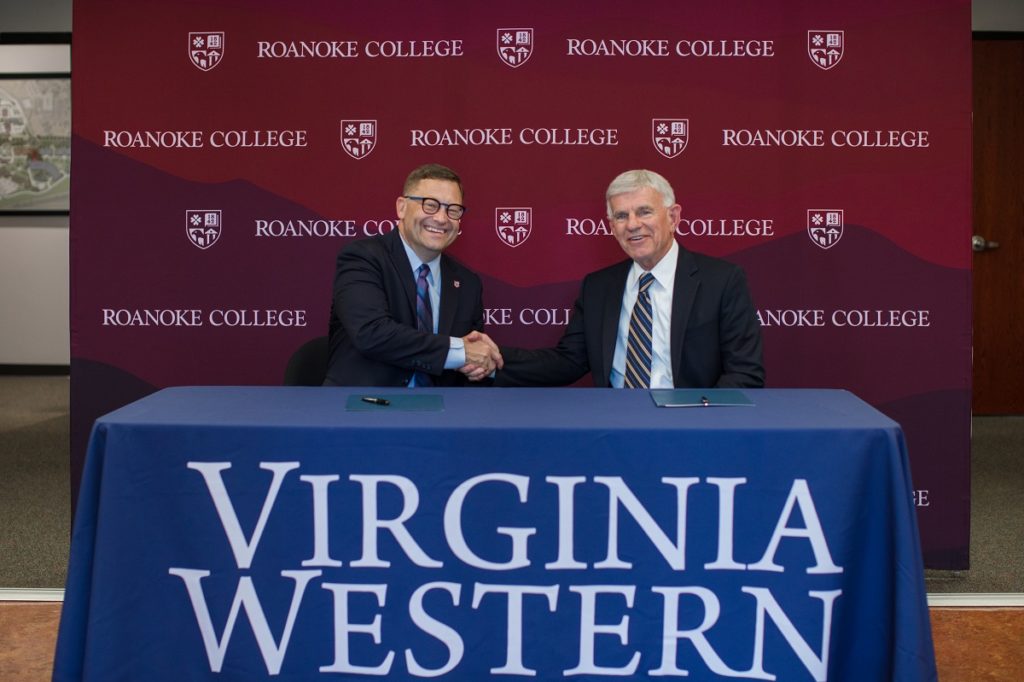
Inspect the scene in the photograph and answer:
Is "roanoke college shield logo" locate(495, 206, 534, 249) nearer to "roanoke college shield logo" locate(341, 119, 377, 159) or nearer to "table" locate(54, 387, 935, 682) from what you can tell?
"roanoke college shield logo" locate(341, 119, 377, 159)

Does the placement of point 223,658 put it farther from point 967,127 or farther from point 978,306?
point 978,306

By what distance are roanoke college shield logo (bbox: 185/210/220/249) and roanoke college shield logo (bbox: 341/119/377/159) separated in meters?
0.54

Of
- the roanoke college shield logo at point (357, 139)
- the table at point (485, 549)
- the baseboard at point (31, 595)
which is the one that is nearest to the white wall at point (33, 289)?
the roanoke college shield logo at point (357, 139)

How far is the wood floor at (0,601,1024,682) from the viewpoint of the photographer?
2465mm

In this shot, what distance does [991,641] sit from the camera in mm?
2697

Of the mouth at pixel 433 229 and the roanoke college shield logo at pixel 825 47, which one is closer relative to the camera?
the mouth at pixel 433 229

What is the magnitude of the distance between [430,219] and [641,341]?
0.71m

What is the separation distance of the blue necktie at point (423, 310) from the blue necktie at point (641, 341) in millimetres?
594

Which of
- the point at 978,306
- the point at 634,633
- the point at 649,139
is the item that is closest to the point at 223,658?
the point at 634,633

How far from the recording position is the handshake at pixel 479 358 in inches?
109

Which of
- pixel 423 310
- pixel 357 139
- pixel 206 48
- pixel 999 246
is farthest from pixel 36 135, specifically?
pixel 999 246

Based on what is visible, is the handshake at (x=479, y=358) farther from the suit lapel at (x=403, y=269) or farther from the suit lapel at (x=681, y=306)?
the suit lapel at (x=681, y=306)

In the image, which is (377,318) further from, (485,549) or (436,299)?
(485,549)

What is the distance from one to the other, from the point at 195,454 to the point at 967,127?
112 inches
